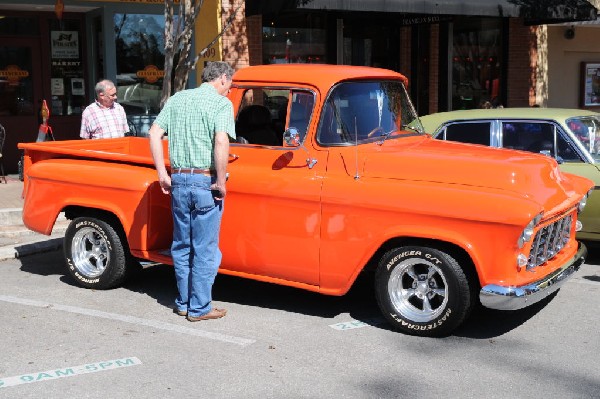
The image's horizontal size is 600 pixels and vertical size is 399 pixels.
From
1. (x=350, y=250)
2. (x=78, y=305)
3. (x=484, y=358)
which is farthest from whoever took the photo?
(x=78, y=305)

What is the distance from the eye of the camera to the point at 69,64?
13938 millimetres

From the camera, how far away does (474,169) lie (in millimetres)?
5512

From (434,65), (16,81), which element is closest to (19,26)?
(16,81)

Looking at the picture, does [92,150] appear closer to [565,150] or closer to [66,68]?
[565,150]

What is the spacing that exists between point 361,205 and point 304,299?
4.62ft

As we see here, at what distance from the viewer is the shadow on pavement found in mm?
6012

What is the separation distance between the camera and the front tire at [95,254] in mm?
6809

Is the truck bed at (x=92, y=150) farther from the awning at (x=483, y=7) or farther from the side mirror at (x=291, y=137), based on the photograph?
the awning at (x=483, y=7)

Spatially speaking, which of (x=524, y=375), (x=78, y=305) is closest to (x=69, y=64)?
(x=78, y=305)

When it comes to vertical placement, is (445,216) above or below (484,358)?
above

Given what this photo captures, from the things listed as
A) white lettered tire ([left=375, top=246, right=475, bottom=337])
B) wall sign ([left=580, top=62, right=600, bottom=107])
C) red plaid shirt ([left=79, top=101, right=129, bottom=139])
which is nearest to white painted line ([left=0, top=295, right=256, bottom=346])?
white lettered tire ([left=375, top=246, right=475, bottom=337])

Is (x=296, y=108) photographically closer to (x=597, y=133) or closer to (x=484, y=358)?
(x=484, y=358)

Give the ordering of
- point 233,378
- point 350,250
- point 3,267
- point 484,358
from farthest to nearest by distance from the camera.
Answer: point 3,267 → point 350,250 → point 484,358 → point 233,378

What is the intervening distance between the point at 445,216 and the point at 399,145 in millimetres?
1068
